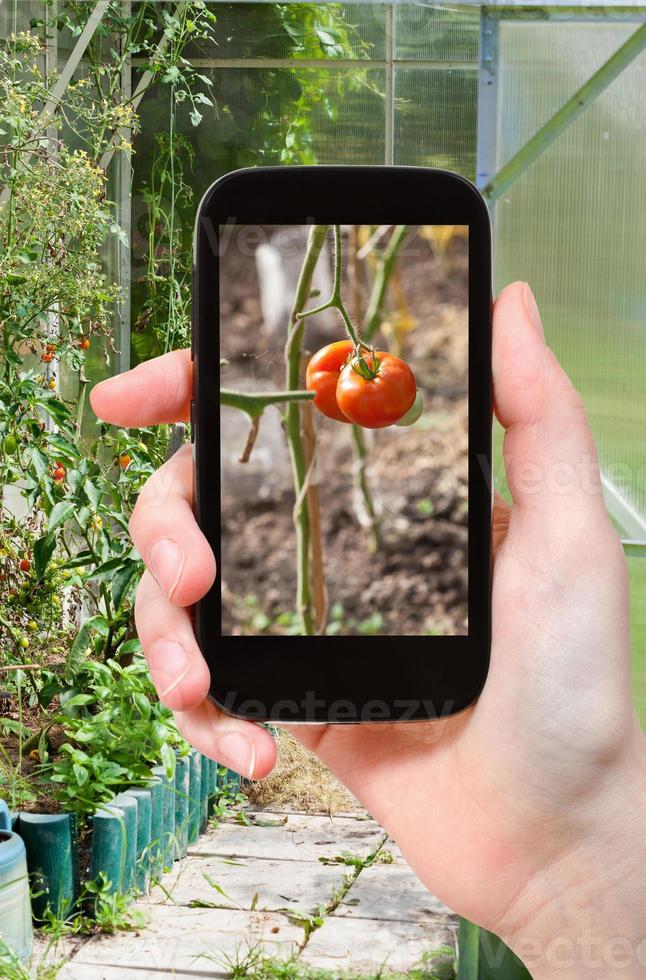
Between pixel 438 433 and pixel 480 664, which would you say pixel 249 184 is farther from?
pixel 480 664

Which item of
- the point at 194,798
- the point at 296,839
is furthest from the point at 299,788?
the point at 194,798

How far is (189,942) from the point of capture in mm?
1750

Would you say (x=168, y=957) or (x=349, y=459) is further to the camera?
(x=168, y=957)

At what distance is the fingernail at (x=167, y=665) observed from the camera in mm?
526

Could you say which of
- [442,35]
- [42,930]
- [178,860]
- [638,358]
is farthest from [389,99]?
[42,930]

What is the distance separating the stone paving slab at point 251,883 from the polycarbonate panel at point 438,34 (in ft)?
6.10

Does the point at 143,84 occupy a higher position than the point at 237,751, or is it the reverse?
the point at 143,84

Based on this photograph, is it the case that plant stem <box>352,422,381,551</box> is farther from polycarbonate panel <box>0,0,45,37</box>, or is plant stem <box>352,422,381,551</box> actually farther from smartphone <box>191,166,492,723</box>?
polycarbonate panel <box>0,0,45,37</box>

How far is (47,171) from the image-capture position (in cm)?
197

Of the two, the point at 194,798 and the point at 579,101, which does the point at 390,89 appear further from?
the point at 194,798

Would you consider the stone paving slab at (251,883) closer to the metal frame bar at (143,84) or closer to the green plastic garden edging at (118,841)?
the green plastic garden edging at (118,841)

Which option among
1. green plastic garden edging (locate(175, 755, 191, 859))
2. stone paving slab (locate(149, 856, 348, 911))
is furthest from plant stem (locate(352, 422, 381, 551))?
green plastic garden edging (locate(175, 755, 191, 859))

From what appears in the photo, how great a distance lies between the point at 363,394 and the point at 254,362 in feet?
0.22

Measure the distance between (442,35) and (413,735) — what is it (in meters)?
2.11
